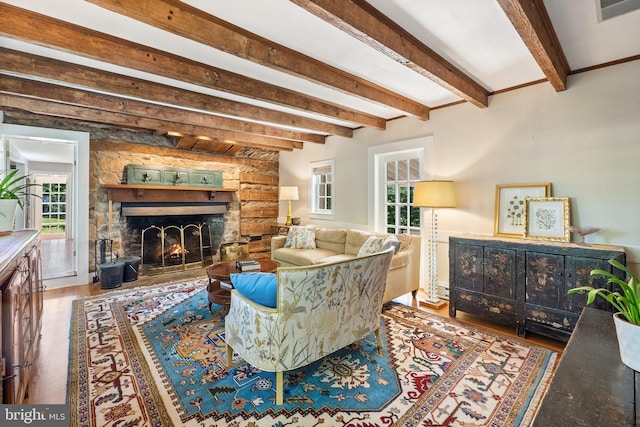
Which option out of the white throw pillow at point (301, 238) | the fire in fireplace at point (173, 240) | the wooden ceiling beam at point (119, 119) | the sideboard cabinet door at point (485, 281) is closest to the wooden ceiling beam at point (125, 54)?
the wooden ceiling beam at point (119, 119)

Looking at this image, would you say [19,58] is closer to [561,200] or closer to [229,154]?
[229,154]

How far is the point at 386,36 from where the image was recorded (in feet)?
6.48

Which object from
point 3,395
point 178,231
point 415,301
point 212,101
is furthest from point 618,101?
point 178,231

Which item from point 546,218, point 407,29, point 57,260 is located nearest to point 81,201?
point 57,260

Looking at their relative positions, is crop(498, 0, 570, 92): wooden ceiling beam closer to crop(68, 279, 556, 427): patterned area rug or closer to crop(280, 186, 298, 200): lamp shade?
crop(68, 279, 556, 427): patterned area rug

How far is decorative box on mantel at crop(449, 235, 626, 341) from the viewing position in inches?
93.0

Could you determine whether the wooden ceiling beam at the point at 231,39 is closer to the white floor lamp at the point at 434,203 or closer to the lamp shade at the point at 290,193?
the white floor lamp at the point at 434,203

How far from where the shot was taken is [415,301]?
368cm

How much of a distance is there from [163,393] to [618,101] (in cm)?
438

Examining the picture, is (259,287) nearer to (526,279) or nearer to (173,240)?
(526,279)

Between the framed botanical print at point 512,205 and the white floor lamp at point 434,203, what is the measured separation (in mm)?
495

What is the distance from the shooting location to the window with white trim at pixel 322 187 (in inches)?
215

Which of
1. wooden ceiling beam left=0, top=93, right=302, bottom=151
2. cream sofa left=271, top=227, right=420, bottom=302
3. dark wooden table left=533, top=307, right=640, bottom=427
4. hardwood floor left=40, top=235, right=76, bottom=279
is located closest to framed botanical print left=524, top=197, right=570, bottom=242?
cream sofa left=271, top=227, right=420, bottom=302

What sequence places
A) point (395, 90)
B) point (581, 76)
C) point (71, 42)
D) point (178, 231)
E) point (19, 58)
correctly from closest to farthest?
point (71, 42) < point (19, 58) < point (581, 76) < point (395, 90) < point (178, 231)
